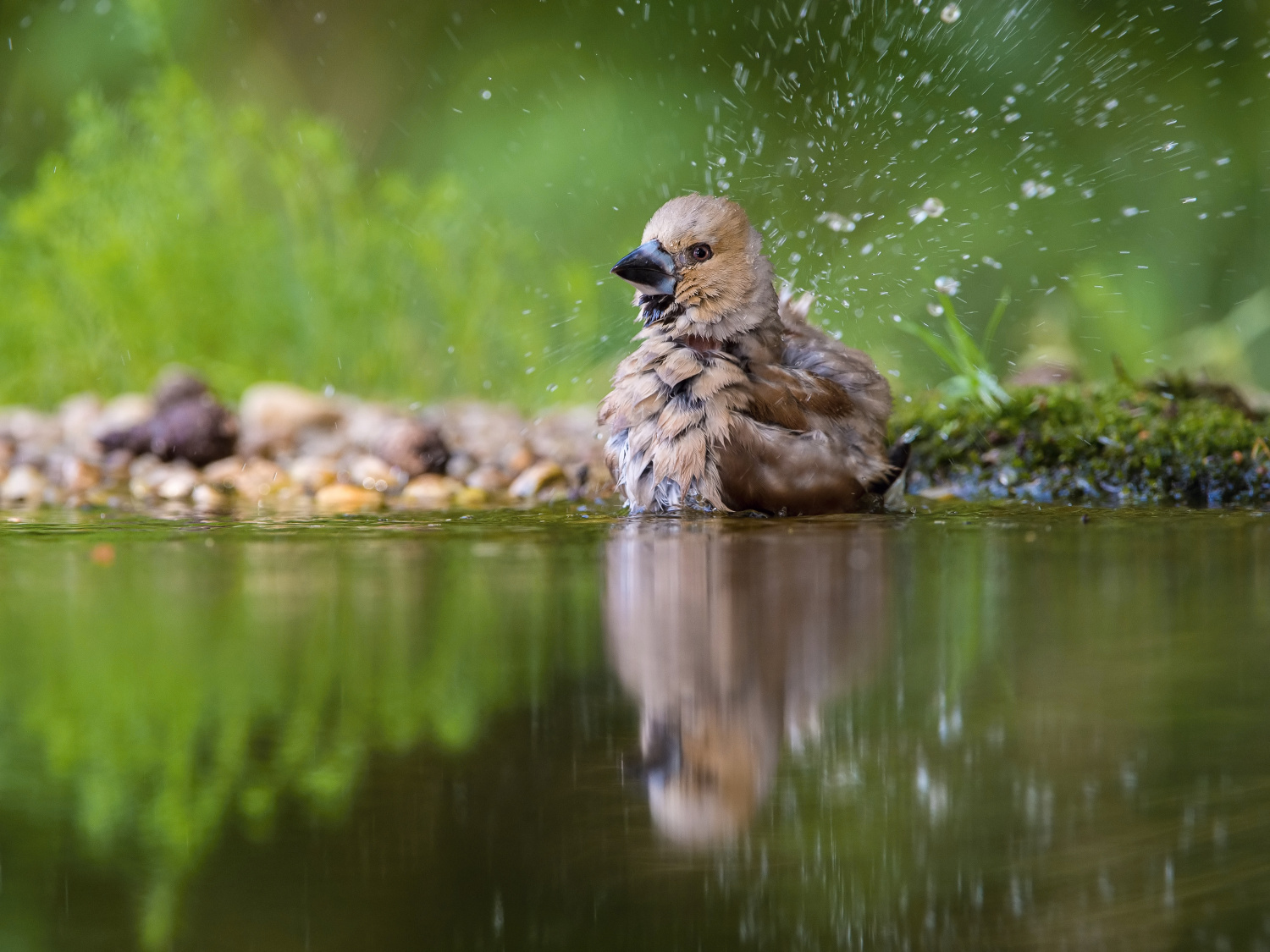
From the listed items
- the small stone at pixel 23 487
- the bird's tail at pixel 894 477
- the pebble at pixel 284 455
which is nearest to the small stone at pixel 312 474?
the pebble at pixel 284 455

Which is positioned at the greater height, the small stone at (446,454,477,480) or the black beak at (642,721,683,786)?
the small stone at (446,454,477,480)

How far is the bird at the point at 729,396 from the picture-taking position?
3.36m

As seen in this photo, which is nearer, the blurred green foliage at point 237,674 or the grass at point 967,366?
the blurred green foliage at point 237,674

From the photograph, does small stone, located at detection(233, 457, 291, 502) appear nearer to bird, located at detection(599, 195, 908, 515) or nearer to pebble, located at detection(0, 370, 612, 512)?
pebble, located at detection(0, 370, 612, 512)

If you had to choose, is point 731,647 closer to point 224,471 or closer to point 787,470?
point 787,470

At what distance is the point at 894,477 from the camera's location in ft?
12.2

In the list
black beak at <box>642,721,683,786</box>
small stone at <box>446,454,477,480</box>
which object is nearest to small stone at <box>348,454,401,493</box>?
small stone at <box>446,454,477,480</box>

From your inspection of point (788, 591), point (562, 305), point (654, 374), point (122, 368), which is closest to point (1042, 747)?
point (788, 591)

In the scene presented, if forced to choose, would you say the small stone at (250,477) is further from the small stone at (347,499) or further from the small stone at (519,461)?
the small stone at (519,461)

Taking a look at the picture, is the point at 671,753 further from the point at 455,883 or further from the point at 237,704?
the point at 237,704

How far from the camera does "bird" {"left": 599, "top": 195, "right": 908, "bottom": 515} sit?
336cm

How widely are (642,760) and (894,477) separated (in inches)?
99.2

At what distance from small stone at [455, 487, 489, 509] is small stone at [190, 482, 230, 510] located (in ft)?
2.41

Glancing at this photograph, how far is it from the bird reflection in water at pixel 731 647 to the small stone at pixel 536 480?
4.65 feet
